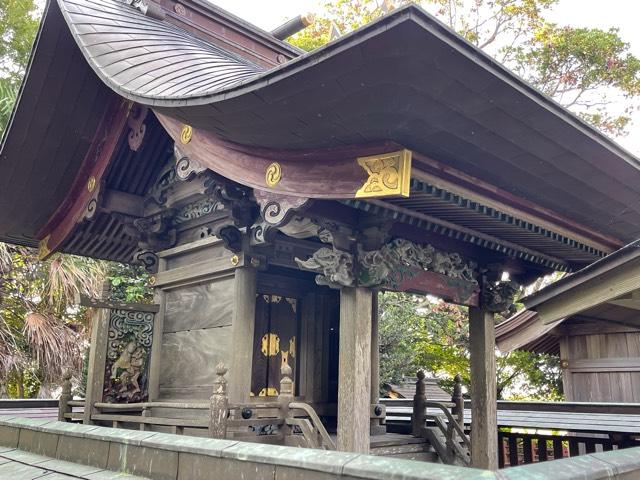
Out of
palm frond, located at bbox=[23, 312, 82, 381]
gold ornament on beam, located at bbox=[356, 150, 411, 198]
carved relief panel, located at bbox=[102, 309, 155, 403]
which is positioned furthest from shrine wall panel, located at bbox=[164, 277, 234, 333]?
palm frond, located at bbox=[23, 312, 82, 381]

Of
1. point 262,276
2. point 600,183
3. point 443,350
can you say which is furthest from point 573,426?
point 443,350

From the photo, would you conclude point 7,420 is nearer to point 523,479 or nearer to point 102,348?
point 102,348

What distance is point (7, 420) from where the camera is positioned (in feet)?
15.8

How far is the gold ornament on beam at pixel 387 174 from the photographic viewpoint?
3.63 meters

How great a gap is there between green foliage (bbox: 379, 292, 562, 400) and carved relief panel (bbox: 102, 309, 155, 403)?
10.4 metres

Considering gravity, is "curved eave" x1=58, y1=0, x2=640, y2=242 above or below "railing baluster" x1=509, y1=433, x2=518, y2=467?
above

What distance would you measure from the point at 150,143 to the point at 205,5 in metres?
1.95

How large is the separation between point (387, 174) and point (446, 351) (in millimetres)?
14481

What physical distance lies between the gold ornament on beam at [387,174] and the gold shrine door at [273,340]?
2.69 meters

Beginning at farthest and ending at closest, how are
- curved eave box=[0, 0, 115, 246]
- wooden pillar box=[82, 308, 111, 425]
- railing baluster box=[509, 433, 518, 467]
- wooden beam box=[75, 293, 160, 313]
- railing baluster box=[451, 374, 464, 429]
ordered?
railing baluster box=[509, 433, 518, 467], railing baluster box=[451, 374, 464, 429], wooden pillar box=[82, 308, 111, 425], wooden beam box=[75, 293, 160, 313], curved eave box=[0, 0, 115, 246]

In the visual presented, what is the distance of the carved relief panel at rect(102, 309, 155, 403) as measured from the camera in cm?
606

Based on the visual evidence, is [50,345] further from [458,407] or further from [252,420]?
[458,407]

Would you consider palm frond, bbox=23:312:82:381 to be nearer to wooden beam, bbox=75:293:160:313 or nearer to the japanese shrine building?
the japanese shrine building

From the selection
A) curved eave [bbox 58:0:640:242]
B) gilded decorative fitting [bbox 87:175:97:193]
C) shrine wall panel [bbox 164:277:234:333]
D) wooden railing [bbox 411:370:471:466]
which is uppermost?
gilded decorative fitting [bbox 87:175:97:193]
